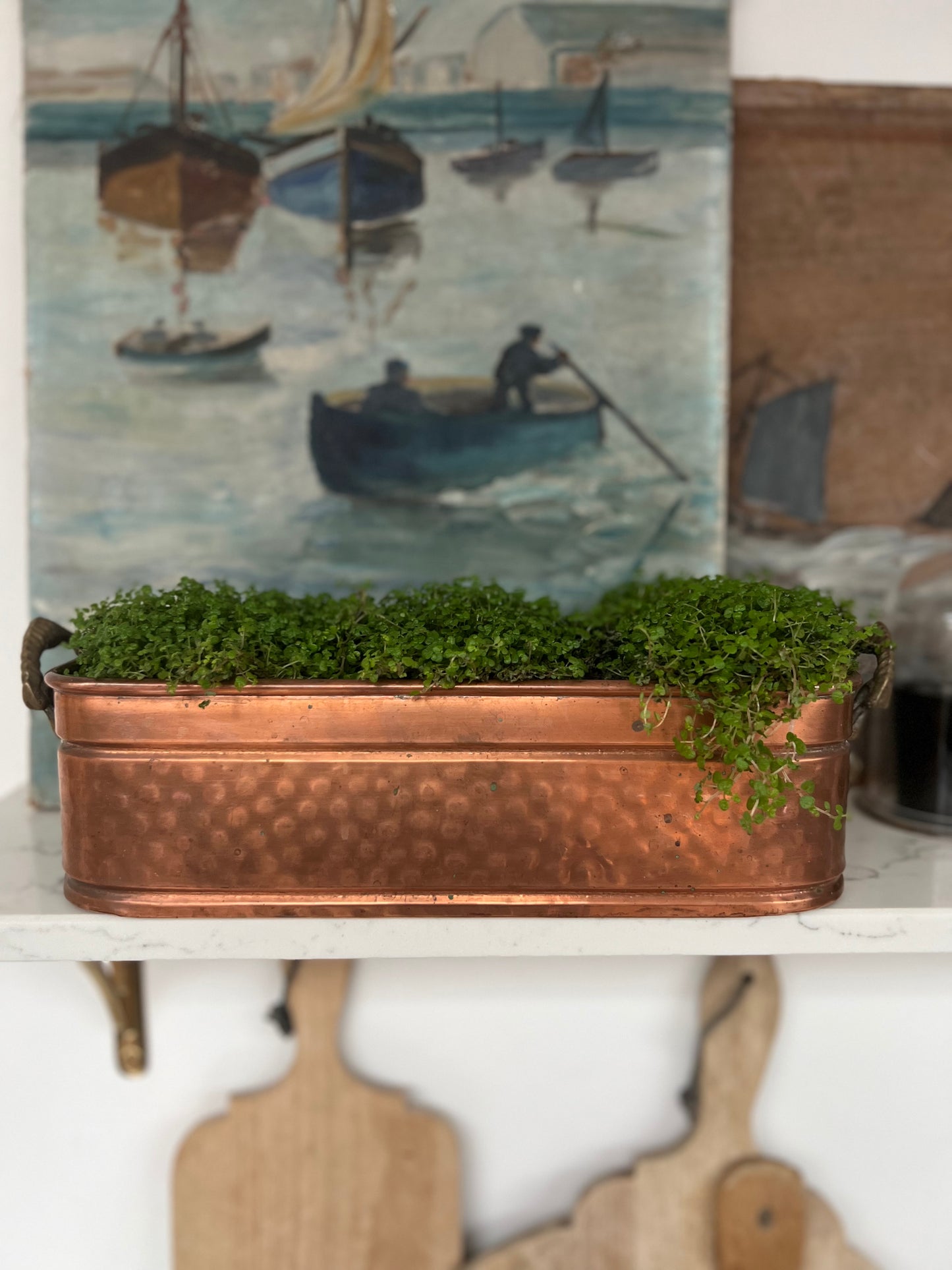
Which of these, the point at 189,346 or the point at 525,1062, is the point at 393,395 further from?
the point at 525,1062

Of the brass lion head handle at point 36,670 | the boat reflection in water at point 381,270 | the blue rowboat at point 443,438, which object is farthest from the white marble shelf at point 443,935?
the boat reflection in water at point 381,270

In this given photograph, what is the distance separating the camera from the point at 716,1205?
96 centimetres

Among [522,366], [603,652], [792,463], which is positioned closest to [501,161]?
[522,366]

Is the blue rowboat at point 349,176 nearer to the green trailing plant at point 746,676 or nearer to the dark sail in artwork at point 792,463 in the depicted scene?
the dark sail in artwork at point 792,463

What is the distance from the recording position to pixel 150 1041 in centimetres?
99

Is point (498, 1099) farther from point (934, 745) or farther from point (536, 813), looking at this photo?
point (934, 745)

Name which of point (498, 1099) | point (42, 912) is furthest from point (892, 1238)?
point (42, 912)

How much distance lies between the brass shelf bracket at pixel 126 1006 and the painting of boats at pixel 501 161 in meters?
0.93

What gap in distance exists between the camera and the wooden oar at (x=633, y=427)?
975 mm

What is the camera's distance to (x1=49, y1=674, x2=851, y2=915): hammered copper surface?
2.18 ft

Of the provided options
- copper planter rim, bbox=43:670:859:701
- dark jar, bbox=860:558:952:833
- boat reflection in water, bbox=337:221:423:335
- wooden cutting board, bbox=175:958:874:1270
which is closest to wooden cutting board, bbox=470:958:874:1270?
wooden cutting board, bbox=175:958:874:1270

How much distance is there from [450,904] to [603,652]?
9.3 inches

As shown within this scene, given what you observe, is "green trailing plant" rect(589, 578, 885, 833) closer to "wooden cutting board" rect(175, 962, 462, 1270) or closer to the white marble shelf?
the white marble shelf

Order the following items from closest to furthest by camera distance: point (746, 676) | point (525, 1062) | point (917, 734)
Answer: point (746, 676), point (917, 734), point (525, 1062)
